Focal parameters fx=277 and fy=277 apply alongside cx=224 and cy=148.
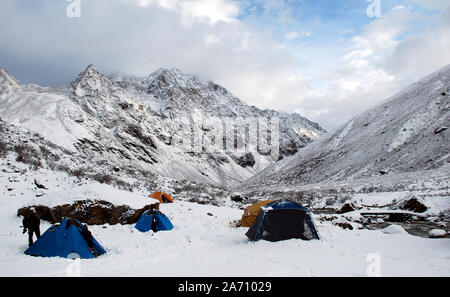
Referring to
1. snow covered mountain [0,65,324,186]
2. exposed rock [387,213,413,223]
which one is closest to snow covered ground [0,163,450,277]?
exposed rock [387,213,413,223]

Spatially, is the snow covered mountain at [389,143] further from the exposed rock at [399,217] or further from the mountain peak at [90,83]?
the mountain peak at [90,83]

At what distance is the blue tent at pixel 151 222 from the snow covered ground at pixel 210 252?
0.44 meters

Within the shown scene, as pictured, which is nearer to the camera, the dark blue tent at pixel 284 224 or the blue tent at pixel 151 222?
the dark blue tent at pixel 284 224

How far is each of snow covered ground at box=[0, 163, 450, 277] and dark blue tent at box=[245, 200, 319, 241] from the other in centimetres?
57

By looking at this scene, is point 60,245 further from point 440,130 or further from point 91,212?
point 440,130

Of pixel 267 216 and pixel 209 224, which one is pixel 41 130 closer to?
pixel 209 224

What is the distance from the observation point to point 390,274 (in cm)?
714

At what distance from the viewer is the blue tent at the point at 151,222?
1429 centimetres

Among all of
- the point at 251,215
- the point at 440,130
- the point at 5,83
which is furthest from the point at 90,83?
the point at 251,215

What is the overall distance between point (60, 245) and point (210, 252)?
5306 millimetres

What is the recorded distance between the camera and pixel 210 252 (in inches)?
409

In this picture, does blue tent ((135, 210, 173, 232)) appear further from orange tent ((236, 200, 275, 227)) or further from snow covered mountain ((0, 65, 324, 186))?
snow covered mountain ((0, 65, 324, 186))

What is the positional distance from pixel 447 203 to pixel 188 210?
60.2 ft

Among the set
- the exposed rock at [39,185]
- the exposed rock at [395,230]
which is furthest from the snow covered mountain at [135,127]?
the exposed rock at [395,230]
